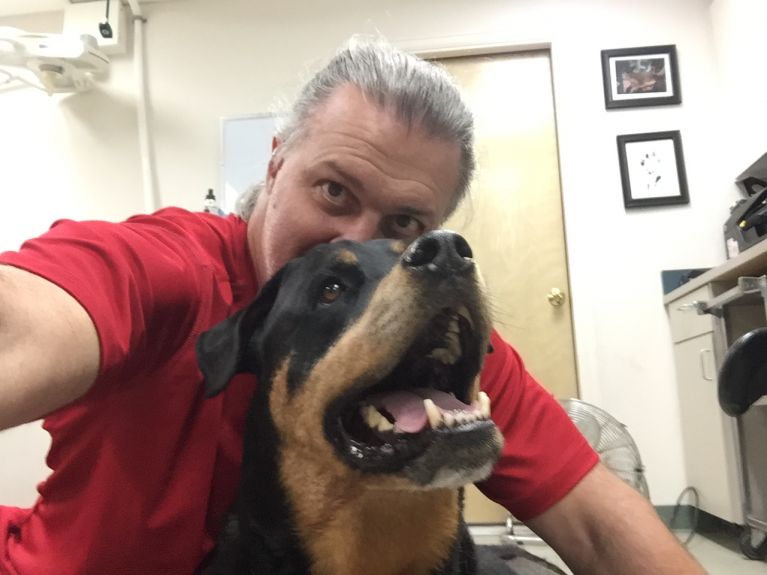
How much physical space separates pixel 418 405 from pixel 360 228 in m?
0.41

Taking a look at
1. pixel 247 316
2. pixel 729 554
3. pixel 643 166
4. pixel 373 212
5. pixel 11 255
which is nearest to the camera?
pixel 11 255

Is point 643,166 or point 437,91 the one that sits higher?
point 643,166

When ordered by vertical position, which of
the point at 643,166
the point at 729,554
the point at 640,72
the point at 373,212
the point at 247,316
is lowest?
the point at 729,554

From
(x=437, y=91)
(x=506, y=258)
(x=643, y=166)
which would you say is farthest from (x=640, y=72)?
(x=437, y=91)

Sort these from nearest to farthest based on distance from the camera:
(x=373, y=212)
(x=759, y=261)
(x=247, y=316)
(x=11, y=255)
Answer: (x=11, y=255) < (x=247, y=316) < (x=373, y=212) < (x=759, y=261)

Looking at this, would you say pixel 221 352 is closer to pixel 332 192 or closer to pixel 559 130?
pixel 332 192

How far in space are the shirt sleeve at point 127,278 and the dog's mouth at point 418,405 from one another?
27 cm

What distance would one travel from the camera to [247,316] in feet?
3.52

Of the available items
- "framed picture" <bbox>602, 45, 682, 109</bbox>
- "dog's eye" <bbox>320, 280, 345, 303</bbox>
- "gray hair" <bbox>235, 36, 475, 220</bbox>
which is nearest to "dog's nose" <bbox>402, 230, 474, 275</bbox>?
"dog's eye" <bbox>320, 280, 345, 303</bbox>

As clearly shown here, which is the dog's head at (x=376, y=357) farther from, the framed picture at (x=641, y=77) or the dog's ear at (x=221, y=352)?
the framed picture at (x=641, y=77)

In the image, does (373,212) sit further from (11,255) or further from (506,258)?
(506,258)

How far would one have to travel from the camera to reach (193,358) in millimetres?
1059

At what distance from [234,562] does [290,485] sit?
0.45 ft

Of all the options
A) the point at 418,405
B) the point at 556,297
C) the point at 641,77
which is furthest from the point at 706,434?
the point at 418,405
